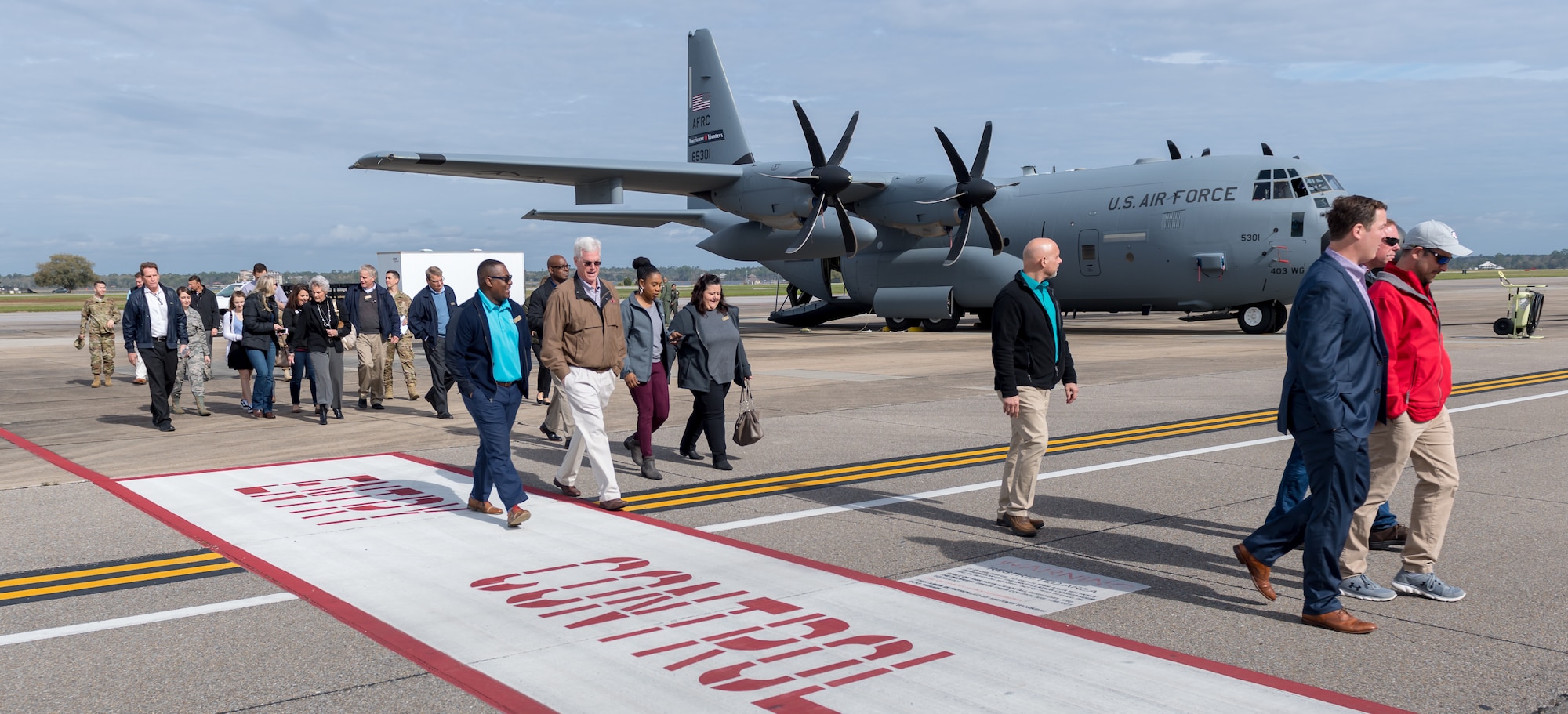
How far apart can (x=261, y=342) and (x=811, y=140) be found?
45.4 ft

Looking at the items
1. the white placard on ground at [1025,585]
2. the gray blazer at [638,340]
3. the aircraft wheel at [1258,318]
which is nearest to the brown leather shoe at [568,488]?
the gray blazer at [638,340]

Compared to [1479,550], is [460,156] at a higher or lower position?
higher

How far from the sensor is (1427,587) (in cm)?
523

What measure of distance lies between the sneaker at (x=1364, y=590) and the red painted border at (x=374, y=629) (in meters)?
3.83

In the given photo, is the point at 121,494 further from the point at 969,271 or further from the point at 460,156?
the point at 969,271

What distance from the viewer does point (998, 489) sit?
8.12 m

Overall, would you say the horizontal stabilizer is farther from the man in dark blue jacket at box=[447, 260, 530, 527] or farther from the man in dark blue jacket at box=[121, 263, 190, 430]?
the man in dark blue jacket at box=[447, 260, 530, 527]

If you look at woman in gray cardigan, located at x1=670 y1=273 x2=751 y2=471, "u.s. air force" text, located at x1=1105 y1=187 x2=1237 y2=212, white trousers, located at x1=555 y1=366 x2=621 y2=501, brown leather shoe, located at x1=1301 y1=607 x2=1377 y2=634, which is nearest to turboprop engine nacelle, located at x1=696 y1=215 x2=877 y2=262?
"u.s. air force" text, located at x1=1105 y1=187 x2=1237 y2=212

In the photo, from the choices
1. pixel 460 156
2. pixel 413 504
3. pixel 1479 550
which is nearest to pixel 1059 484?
pixel 1479 550

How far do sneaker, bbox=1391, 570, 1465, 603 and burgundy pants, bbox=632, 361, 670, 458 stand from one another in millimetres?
5332

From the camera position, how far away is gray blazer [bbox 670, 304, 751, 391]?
880 centimetres

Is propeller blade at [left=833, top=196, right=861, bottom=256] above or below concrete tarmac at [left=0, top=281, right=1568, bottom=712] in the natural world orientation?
above

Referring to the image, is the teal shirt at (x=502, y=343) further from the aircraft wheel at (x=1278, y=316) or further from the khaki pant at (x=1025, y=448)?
the aircraft wheel at (x=1278, y=316)

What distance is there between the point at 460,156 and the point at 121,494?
1478 centimetres
